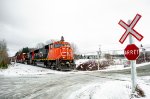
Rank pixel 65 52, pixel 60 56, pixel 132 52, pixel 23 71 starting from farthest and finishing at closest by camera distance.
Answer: pixel 65 52 → pixel 60 56 → pixel 23 71 → pixel 132 52

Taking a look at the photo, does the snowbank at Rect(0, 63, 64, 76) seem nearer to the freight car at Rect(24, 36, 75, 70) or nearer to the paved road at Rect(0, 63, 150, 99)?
the freight car at Rect(24, 36, 75, 70)

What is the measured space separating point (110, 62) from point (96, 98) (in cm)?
2200

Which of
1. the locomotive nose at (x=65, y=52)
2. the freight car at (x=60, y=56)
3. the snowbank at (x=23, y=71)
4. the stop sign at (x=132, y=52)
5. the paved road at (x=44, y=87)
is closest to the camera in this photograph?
the stop sign at (x=132, y=52)

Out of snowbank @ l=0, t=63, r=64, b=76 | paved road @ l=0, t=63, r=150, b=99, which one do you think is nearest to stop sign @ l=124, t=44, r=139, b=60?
paved road @ l=0, t=63, r=150, b=99

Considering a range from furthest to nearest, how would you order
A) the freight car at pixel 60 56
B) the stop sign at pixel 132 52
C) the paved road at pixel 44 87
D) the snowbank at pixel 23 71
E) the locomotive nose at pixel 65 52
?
the locomotive nose at pixel 65 52
the freight car at pixel 60 56
the snowbank at pixel 23 71
the paved road at pixel 44 87
the stop sign at pixel 132 52

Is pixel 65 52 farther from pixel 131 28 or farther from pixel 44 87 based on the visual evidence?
pixel 131 28

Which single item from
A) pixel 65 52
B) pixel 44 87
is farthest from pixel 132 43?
pixel 65 52

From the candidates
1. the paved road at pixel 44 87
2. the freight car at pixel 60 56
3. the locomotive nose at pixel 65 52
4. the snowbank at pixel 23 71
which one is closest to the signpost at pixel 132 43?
the paved road at pixel 44 87

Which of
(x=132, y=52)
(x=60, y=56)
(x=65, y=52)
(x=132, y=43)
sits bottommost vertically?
(x=132, y=52)

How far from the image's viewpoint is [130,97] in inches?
270

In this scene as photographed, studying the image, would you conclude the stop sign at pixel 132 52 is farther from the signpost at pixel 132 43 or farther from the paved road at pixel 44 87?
the paved road at pixel 44 87

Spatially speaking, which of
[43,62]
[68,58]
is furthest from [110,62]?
[43,62]

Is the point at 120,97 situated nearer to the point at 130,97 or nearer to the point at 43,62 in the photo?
the point at 130,97

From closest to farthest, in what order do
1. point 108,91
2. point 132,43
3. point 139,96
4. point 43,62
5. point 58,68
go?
point 139,96 < point 132,43 < point 108,91 < point 58,68 < point 43,62
